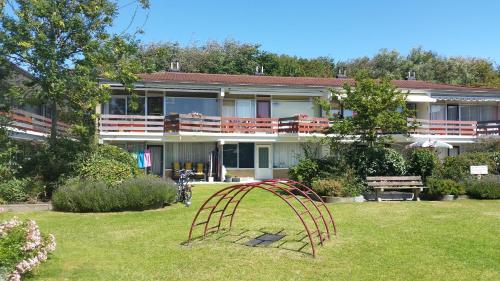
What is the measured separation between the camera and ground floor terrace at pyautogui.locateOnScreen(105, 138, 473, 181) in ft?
87.5

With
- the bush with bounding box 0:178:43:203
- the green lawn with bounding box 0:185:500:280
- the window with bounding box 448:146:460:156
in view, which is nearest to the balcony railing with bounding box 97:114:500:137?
the window with bounding box 448:146:460:156

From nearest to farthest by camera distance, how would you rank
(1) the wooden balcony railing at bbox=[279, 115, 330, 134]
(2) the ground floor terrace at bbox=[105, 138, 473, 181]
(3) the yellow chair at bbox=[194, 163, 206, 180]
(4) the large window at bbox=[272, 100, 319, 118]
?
(3) the yellow chair at bbox=[194, 163, 206, 180], (1) the wooden balcony railing at bbox=[279, 115, 330, 134], (2) the ground floor terrace at bbox=[105, 138, 473, 181], (4) the large window at bbox=[272, 100, 319, 118]

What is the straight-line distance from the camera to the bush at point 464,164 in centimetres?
1962

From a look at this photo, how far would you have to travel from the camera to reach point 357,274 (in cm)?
777

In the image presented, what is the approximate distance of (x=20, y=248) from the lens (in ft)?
23.5

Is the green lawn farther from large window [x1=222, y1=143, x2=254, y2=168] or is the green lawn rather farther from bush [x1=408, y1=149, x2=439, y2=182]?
large window [x1=222, y1=143, x2=254, y2=168]

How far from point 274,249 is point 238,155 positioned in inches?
716

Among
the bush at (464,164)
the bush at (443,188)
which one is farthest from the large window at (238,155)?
the bush at (443,188)

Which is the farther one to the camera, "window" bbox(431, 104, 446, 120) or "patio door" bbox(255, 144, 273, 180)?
"window" bbox(431, 104, 446, 120)

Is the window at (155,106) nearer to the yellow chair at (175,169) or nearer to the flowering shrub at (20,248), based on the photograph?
the yellow chair at (175,169)

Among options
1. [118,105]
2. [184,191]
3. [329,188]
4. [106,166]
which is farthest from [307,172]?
[118,105]

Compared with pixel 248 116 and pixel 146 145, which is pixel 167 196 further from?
pixel 248 116

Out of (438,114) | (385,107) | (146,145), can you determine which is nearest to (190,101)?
(146,145)

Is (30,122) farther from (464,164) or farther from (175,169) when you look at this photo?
(464,164)
